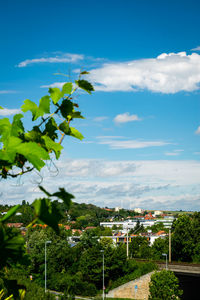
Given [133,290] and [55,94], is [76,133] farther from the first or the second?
[133,290]

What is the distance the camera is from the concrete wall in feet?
140

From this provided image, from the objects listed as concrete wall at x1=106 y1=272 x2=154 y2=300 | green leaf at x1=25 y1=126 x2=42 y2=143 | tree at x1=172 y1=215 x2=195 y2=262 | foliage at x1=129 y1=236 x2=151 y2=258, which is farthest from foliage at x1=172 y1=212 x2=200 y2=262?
green leaf at x1=25 y1=126 x2=42 y2=143

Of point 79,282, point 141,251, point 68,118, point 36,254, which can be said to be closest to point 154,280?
point 79,282

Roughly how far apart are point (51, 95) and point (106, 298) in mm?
42866

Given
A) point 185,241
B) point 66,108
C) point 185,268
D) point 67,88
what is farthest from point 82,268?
point 67,88

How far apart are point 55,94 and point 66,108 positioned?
111mm

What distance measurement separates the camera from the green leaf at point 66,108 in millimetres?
1648

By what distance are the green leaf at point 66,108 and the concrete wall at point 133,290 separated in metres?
43.9

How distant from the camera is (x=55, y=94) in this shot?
62.2 inches

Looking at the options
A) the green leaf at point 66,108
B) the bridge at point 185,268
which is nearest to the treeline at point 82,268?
the bridge at point 185,268

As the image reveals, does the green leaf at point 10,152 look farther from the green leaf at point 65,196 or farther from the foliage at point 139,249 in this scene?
the foliage at point 139,249

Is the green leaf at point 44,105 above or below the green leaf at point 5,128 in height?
above

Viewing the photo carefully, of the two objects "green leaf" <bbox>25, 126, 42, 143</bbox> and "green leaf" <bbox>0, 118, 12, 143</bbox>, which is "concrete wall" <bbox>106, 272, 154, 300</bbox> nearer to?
"green leaf" <bbox>25, 126, 42, 143</bbox>

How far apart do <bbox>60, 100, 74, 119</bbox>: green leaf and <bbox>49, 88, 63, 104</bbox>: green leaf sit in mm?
61
